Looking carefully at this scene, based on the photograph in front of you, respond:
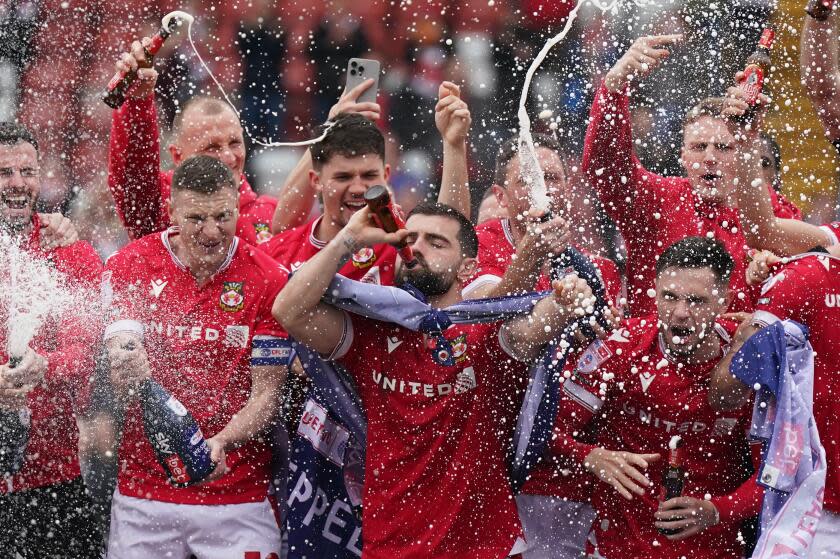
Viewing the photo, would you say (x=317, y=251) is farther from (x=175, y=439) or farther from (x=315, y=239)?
(x=175, y=439)

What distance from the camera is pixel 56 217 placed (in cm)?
528

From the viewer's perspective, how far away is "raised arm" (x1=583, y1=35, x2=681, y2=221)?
5.00 metres

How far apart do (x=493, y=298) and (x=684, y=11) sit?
3.26 meters

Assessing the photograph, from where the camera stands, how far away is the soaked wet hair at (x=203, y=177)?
489cm

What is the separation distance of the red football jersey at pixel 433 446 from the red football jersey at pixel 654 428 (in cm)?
36

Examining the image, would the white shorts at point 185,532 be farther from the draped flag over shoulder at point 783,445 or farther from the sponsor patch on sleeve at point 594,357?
the draped flag over shoulder at point 783,445

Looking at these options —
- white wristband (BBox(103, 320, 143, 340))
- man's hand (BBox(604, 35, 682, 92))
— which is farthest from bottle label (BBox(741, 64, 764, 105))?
white wristband (BBox(103, 320, 143, 340))

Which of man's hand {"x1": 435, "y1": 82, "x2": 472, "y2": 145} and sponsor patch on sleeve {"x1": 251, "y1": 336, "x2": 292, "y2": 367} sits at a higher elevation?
man's hand {"x1": 435, "y1": 82, "x2": 472, "y2": 145}

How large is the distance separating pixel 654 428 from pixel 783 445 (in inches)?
18.5

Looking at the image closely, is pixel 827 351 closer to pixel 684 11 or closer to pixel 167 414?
pixel 167 414

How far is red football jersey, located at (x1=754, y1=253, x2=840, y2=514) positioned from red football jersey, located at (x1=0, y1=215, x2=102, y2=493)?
2544 mm

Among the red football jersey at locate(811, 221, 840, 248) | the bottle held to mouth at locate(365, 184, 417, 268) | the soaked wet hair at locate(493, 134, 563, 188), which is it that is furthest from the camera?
the soaked wet hair at locate(493, 134, 563, 188)

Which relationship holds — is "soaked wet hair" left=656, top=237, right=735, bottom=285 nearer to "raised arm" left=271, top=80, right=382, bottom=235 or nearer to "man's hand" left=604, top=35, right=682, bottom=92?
"man's hand" left=604, top=35, right=682, bottom=92

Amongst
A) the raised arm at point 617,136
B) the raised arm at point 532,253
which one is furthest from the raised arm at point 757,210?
the raised arm at point 532,253
